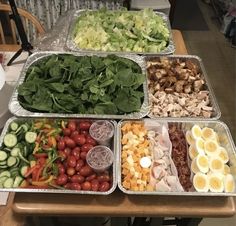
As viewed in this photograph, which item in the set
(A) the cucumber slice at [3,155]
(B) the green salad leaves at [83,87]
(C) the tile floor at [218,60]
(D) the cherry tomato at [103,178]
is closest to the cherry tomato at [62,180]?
(D) the cherry tomato at [103,178]

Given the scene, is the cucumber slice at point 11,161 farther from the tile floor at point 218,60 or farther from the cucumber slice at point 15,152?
the tile floor at point 218,60

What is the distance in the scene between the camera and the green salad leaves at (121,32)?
1.81 meters

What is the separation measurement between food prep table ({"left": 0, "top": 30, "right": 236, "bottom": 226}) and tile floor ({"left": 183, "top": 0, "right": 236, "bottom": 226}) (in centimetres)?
165

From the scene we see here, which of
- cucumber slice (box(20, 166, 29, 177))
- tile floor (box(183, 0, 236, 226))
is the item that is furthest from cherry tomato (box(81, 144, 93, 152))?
tile floor (box(183, 0, 236, 226))

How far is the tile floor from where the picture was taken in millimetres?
2851

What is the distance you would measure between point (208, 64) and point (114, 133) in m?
2.41

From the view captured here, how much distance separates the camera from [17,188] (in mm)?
1051

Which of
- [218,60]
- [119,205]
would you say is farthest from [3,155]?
[218,60]

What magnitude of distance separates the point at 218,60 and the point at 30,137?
277 centimetres

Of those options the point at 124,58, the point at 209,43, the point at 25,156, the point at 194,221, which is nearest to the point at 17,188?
the point at 25,156

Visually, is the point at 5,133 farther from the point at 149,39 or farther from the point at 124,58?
the point at 149,39

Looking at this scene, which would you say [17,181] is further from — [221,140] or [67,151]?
[221,140]

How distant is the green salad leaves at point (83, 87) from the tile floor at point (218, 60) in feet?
5.04

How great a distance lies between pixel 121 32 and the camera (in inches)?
74.4
